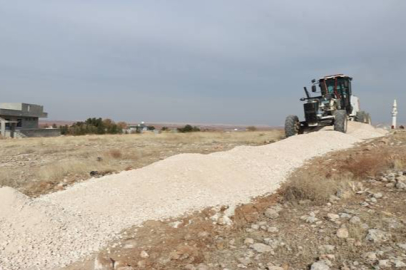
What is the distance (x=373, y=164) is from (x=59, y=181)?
7.55 metres

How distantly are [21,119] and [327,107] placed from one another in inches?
1510

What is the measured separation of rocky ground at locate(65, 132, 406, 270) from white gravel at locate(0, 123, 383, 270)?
0.31m

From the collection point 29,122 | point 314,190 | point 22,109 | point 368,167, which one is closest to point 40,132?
point 29,122

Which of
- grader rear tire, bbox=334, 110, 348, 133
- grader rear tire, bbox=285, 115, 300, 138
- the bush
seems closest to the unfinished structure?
the bush

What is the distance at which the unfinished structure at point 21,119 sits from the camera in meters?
37.8

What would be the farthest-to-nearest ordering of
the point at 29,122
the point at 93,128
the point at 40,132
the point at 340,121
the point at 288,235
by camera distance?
the point at 93,128
the point at 29,122
the point at 40,132
the point at 340,121
the point at 288,235

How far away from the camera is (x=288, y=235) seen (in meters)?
4.43

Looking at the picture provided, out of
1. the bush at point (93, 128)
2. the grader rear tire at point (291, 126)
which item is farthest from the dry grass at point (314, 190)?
the bush at point (93, 128)

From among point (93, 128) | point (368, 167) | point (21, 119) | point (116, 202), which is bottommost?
point (116, 202)

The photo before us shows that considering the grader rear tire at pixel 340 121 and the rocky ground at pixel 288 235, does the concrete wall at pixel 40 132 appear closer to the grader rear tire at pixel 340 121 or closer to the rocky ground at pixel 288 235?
the grader rear tire at pixel 340 121

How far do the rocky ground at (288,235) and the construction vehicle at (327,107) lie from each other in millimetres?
9135

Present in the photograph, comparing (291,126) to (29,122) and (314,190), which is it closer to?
(314,190)

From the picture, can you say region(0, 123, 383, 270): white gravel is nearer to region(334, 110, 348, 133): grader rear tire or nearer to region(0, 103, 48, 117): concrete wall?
region(334, 110, 348, 133): grader rear tire

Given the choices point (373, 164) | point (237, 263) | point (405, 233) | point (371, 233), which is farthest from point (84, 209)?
point (373, 164)
